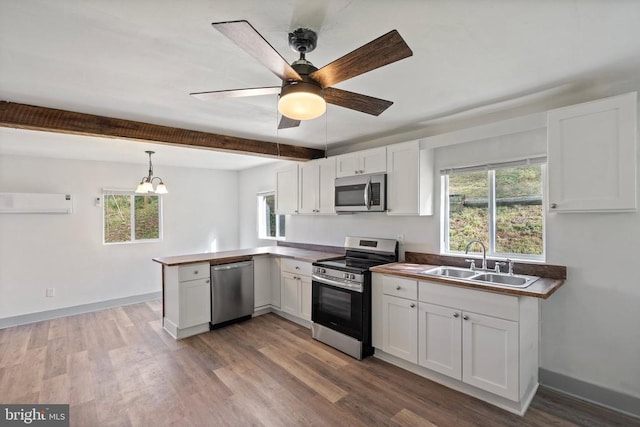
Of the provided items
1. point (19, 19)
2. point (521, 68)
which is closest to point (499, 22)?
point (521, 68)

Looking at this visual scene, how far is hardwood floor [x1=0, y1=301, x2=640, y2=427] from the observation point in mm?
2188

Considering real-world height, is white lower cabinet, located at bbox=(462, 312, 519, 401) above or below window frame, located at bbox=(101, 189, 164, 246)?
below

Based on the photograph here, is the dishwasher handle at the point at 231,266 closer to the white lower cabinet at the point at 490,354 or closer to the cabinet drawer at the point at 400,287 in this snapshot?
the cabinet drawer at the point at 400,287

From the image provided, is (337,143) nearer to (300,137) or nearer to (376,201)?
(300,137)

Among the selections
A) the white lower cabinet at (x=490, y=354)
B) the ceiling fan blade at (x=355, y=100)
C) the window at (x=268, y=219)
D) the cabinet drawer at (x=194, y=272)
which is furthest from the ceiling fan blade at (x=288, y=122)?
the window at (x=268, y=219)

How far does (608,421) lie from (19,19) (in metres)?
4.26

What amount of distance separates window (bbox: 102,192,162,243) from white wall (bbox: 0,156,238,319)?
129 mm

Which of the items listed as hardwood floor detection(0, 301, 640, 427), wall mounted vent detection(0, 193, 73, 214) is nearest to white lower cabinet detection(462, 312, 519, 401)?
hardwood floor detection(0, 301, 640, 427)

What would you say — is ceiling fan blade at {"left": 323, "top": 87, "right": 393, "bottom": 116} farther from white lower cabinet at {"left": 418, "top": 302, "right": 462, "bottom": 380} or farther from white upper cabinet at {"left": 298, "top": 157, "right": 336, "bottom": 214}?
white upper cabinet at {"left": 298, "top": 157, "right": 336, "bottom": 214}

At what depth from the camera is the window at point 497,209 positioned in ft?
8.83

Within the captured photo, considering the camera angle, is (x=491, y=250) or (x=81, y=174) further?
(x=81, y=174)

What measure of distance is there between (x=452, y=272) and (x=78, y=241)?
5303 millimetres

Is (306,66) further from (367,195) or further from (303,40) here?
(367,195)

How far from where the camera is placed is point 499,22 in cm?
152
